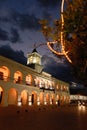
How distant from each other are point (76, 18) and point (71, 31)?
48 cm

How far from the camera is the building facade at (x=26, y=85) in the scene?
1009 inches

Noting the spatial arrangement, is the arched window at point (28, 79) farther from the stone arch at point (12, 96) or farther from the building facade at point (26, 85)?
the stone arch at point (12, 96)

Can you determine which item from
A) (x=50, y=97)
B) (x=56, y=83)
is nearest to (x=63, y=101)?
(x=56, y=83)

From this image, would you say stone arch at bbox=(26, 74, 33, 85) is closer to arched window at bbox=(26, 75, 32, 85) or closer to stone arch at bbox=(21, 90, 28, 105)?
arched window at bbox=(26, 75, 32, 85)

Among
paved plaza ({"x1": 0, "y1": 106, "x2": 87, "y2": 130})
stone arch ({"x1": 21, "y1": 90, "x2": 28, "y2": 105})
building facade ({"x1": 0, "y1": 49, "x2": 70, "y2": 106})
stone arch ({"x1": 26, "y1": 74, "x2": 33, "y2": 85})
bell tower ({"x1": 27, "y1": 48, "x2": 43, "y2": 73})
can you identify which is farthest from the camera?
bell tower ({"x1": 27, "y1": 48, "x2": 43, "y2": 73})

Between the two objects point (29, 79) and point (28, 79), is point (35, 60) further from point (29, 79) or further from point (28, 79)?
point (29, 79)

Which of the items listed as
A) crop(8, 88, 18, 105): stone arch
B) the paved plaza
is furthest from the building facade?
the paved plaza

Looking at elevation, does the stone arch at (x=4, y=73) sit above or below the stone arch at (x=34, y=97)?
above

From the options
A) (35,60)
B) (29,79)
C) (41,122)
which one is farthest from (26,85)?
(41,122)

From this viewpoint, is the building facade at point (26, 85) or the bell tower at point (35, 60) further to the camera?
Answer: the bell tower at point (35, 60)

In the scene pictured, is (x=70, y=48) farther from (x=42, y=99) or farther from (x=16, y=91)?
(x=42, y=99)

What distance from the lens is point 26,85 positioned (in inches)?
1197

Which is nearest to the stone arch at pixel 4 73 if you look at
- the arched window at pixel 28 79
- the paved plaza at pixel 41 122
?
the arched window at pixel 28 79

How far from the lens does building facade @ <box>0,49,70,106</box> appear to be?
25.6 m
